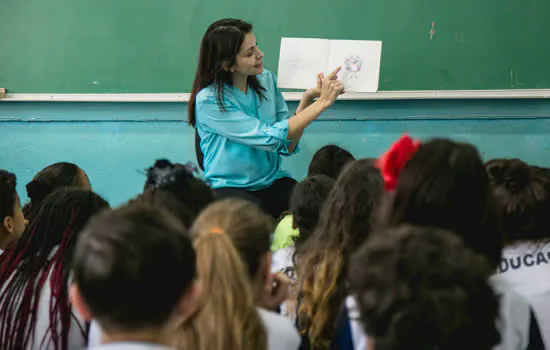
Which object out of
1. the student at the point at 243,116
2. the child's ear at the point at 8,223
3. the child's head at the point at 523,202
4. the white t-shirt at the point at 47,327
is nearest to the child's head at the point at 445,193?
the child's head at the point at 523,202

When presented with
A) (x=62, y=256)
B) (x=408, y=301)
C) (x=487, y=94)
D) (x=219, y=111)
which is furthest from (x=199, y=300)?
(x=487, y=94)

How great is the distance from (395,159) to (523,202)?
23.5 inches

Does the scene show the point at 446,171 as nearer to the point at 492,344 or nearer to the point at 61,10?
the point at 492,344

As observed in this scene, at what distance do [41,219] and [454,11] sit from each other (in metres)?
2.31

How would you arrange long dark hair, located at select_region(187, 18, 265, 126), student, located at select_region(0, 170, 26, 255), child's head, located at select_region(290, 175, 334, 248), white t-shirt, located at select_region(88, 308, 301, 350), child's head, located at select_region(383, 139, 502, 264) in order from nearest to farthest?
child's head, located at select_region(383, 139, 502, 264) < white t-shirt, located at select_region(88, 308, 301, 350) < child's head, located at select_region(290, 175, 334, 248) < student, located at select_region(0, 170, 26, 255) < long dark hair, located at select_region(187, 18, 265, 126)

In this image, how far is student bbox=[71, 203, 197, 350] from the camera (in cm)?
104

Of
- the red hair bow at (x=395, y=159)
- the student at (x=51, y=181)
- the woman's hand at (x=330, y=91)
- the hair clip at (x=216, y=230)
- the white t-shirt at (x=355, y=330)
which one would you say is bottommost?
the white t-shirt at (x=355, y=330)

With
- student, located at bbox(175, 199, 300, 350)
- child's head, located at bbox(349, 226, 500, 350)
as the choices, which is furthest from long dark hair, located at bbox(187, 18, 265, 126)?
child's head, located at bbox(349, 226, 500, 350)

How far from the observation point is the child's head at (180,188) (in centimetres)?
190

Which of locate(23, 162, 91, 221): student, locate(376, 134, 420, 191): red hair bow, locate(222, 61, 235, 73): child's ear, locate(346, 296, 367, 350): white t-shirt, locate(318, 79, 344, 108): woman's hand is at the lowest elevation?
locate(346, 296, 367, 350): white t-shirt

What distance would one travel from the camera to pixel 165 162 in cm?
201

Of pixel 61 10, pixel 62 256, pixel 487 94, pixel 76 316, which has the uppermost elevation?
pixel 61 10

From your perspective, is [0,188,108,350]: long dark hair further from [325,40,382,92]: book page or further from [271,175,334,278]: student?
[325,40,382,92]: book page

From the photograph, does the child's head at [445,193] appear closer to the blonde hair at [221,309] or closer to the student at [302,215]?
the blonde hair at [221,309]
